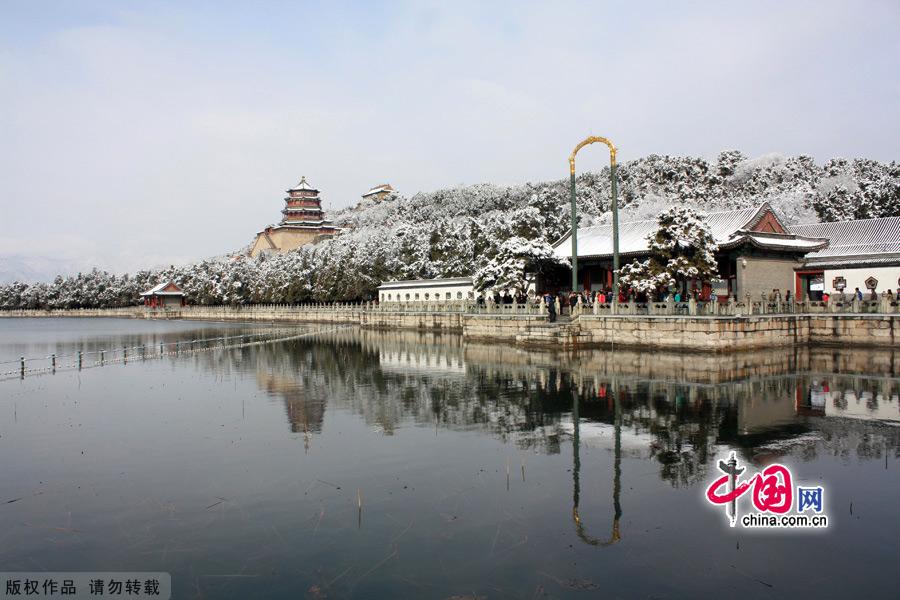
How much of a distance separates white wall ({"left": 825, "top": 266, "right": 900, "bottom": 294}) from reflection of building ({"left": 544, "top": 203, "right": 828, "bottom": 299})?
79.5 inches

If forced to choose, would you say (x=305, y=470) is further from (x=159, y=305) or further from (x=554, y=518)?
(x=159, y=305)

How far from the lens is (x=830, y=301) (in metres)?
35.4

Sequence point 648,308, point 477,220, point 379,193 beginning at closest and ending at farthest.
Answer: point 648,308 → point 477,220 → point 379,193

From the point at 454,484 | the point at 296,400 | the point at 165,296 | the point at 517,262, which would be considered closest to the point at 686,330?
the point at 517,262

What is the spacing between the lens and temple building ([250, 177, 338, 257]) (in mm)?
129625

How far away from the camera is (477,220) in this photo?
265 feet

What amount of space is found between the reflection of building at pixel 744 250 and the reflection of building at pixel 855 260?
3.77 feet

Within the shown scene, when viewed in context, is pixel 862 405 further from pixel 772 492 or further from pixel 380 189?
pixel 380 189

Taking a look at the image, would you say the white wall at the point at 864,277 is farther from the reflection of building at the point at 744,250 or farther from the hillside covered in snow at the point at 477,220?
the hillside covered in snow at the point at 477,220

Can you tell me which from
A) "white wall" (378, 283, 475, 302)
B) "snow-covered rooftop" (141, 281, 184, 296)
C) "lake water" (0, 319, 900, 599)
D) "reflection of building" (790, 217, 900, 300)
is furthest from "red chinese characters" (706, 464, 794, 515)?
"snow-covered rooftop" (141, 281, 184, 296)

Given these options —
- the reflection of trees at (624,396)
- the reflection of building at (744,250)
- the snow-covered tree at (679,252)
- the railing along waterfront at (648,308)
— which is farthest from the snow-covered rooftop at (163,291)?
the snow-covered tree at (679,252)

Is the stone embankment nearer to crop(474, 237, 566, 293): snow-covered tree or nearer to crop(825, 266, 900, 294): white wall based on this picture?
crop(474, 237, 566, 293): snow-covered tree

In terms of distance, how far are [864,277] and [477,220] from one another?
4510 centimetres

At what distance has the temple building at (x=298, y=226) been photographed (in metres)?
130
